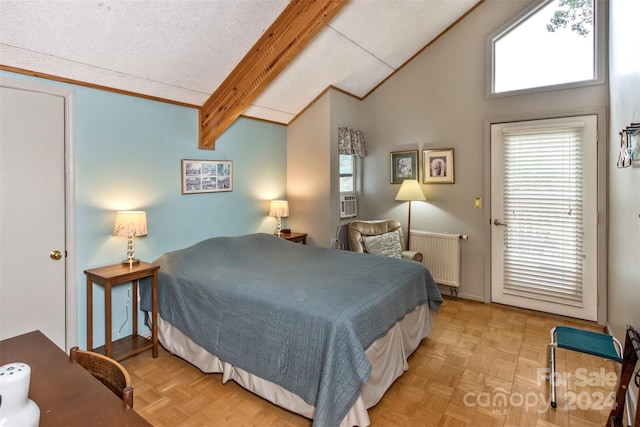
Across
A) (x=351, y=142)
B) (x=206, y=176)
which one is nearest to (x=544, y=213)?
Answer: (x=351, y=142)

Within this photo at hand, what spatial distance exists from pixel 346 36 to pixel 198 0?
1540 millimetres

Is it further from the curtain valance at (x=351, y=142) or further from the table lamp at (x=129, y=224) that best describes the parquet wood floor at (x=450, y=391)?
the curtain valance at (x=351, y=142)

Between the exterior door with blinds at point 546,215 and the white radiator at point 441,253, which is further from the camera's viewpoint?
the white radiator at point 441,253

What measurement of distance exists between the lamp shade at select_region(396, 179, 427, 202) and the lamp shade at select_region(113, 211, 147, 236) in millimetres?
2835

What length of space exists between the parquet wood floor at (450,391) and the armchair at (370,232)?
3.53 ft

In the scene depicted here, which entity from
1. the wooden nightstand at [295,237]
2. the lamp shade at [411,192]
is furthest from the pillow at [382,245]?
the wooden nightstand at [295,237]

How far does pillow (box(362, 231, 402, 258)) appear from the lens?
3871mm

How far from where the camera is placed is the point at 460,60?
155 inches

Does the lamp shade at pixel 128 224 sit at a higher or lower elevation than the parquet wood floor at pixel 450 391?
higher

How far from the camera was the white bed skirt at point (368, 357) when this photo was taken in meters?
1.98

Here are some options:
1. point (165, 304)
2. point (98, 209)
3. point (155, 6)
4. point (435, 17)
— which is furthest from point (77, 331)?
point (435, 17)

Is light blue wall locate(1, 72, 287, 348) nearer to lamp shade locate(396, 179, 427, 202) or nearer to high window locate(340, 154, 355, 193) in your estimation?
high window locate(340, 154, 355, 193)

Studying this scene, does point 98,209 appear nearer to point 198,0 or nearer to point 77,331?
point 77,331

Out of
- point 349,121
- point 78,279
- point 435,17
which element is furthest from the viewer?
point 349,121
